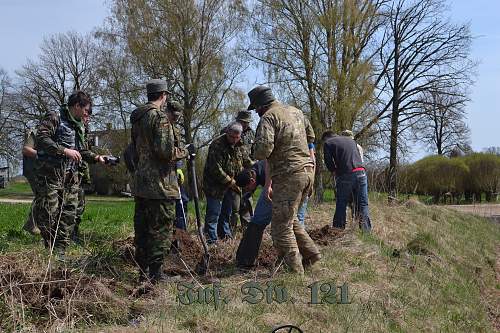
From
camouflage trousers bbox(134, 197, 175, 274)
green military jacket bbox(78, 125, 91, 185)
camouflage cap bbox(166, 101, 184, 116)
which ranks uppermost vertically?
camouflage cap bbox(166, 101, 184, 116)

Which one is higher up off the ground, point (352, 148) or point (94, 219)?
point (352, 148)

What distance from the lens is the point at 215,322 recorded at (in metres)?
4.00

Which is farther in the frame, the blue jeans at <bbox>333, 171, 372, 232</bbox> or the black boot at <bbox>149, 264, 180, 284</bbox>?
the blue jeans at <bbox>333, 171, 372, 232</bbox>

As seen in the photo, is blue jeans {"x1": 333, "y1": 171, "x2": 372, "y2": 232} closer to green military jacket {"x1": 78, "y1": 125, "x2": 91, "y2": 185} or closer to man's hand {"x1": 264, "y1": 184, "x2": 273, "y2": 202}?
man's hand {"x1": 264, "y1": 184, "x2": 273, "y2": 202}

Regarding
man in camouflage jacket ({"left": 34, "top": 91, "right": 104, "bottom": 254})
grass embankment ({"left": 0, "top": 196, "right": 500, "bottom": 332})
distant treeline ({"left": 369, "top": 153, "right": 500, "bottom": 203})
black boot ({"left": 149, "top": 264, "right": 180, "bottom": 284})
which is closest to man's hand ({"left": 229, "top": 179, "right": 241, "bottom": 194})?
grass embankment ({"left": 0, "top": 196, "right": 500, "bottom": 332})

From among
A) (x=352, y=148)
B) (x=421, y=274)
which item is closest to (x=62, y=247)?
(x=421, y=274)

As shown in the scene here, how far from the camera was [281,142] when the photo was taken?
5.45m

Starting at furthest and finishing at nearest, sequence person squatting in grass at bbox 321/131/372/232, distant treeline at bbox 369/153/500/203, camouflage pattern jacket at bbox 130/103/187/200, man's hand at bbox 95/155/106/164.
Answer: distant treeline at bbox 369/153/500/203
person squatting in grass at bbox 321/131/372/232
man's hand at bbox 95/155/106/164
camouflage pattern jacket at bbox 130/103/187/200

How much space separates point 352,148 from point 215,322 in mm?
5308

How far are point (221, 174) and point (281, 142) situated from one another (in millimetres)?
1933

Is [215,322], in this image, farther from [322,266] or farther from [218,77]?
[218,77]

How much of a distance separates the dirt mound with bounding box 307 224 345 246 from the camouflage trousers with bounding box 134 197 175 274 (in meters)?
2.81

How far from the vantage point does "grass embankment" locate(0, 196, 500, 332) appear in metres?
4.02

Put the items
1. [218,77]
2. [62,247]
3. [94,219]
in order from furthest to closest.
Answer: [218,77] < [94,219] < [62,247]
